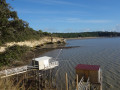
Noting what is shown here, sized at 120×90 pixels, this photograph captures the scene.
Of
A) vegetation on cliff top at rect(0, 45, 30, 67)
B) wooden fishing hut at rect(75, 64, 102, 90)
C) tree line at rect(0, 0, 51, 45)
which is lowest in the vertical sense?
wooden fishing hut at rect(75, 64, 102, 90)

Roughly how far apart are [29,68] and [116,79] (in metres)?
14.2

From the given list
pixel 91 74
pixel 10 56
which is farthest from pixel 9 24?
pixel 91 74

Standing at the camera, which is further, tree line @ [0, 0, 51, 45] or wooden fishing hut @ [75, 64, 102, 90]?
wooden fishing hut @ [75, 64, 102, 90]

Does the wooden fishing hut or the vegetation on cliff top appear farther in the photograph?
the wooden fishing hut

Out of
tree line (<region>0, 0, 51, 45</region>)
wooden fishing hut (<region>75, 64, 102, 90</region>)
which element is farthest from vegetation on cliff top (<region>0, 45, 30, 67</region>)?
wooden fishing hut (<region>75, 64, 102, 90</region>)

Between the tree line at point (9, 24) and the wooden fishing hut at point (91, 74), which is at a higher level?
the tree line at point (9, 24)

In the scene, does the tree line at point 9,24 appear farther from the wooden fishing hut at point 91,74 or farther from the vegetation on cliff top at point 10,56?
the wooden fishing hut at point 91,74

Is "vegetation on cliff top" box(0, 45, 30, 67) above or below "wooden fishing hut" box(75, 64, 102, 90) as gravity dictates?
above

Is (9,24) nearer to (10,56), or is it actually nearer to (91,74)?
(10,56)

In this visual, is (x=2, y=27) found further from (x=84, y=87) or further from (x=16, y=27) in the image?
(x=84, y=87)

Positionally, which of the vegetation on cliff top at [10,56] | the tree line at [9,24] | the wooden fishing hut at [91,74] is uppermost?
the tree line at [9,24]

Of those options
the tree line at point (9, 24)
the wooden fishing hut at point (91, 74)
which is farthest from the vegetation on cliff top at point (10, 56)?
the wooden fishing hut at point (91, 74)

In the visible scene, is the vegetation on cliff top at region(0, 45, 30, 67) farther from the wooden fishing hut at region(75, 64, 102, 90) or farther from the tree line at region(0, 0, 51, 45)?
the wooden fishing hut at region(75, 64, 102, 90)

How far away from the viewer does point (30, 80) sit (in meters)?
20.0
